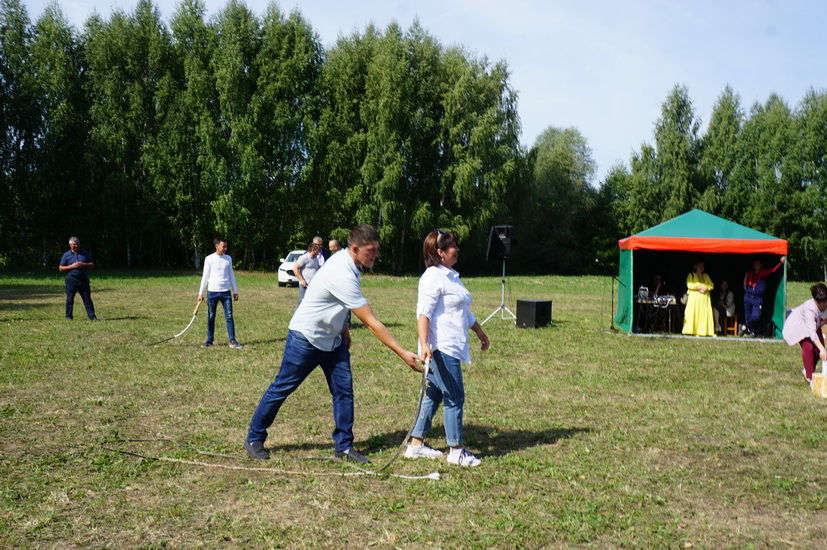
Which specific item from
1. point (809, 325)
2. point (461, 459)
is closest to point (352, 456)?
point (461, 459)

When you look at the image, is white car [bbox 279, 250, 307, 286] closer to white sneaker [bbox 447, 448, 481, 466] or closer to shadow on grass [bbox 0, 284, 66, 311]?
shadow on grass [bbox 0, 284, 66, 311]

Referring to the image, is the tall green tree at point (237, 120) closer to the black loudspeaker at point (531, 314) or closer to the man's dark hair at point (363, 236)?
the black loudspeaker at point (531, 314)

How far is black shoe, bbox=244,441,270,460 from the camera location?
5.54 m

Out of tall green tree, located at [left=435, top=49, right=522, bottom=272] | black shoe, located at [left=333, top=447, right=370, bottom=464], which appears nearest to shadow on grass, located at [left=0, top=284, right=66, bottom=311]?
black shoe, located at [left=333, top=447, right=370, bottom=464]

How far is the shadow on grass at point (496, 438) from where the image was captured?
→ 6.01 metres

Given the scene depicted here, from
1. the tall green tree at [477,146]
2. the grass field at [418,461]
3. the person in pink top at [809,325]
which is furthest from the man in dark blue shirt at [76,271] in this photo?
the tall green tree at [477,146]

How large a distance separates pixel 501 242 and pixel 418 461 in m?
10.8

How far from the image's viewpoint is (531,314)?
1497 cm

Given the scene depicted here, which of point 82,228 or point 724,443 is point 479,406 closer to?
point 724,443

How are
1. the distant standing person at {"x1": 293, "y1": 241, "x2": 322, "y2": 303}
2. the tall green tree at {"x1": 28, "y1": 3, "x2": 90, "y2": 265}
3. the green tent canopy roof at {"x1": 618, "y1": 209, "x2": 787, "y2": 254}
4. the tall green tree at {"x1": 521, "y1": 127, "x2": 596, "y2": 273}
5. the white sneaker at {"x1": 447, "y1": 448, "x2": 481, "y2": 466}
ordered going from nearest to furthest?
the white sneaker at {"x1": 447, "y1": 448, "x2": 481, "y2": 466}, the distant standing person at {"x1": 293, "y1": 241, "x2": 322, "y2": 303}, the green tent canopy roof at {"x1": 618, "y1": 209, "x2": 787, "y2": 254}, the tall green tree at {"x1": 28, "y1": 3, "x2": 90, "y2": 265}, the tall green tree at {"x1": 521, "y1": 127, "x2": 596, "y2": 273}

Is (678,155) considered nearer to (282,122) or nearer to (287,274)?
(282,122)

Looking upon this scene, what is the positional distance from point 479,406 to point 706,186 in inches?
1840

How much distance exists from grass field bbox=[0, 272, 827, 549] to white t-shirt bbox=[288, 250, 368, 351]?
1.00 metres

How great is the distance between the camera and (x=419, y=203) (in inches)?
1528
